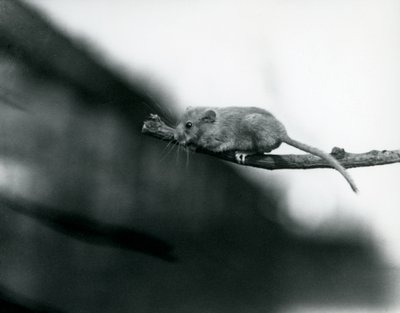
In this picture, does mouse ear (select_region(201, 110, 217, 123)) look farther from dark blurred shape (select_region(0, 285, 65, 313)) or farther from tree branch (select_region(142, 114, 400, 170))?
dark blurred shape (select_region(0, 285, 65, 313))

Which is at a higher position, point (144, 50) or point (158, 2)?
point (158, 2)

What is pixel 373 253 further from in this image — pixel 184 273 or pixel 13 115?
pixel 13 115

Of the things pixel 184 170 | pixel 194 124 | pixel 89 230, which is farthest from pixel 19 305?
pixel 194 124

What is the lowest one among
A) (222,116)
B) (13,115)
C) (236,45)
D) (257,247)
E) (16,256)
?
(16,256)

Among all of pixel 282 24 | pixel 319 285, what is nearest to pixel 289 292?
pixel 319 285

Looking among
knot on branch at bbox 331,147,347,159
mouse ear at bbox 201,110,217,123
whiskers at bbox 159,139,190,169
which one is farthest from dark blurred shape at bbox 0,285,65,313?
knot on branch at bbox 331,147,347,159
